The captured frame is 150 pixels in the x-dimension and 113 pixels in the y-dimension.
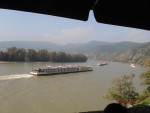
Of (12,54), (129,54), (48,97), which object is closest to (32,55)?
(12,54)

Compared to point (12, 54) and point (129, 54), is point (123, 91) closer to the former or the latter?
point (12, 54)

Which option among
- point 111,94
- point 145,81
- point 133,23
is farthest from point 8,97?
point 133,23

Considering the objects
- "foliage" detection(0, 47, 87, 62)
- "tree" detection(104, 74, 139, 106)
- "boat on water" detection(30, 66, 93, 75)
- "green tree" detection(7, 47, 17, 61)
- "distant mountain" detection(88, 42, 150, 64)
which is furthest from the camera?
"distant mountain" detection(88, 42, 150, 64)

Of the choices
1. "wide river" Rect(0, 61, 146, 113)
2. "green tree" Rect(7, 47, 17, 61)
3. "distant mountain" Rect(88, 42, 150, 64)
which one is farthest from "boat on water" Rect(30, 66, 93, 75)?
"distant mountain" Rect(88, 42, 150, 64)

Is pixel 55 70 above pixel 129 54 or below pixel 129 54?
below

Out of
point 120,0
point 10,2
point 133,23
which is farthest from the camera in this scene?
point 133,23

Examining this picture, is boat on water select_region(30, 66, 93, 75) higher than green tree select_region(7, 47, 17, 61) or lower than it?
lower

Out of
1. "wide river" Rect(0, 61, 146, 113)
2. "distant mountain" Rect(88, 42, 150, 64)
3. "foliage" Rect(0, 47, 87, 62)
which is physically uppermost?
"distant mountain" Rect(88, 42, 150, 64)

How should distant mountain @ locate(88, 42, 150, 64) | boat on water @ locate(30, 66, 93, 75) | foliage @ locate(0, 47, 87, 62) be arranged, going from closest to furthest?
boat on water @ locate(30, 66, 93, 75) → foliage @ locate(0, 47, 87, 62) → distant mountain @ locate(88, 42, 150, 64)

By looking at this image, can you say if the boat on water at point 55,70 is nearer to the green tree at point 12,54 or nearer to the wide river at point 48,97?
the wide river at point 48,97

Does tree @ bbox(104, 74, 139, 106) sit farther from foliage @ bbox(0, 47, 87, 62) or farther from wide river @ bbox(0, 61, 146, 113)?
foliage @ bbox(0, 47, 87, 62)

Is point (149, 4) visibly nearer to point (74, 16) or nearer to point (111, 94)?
point (74, 16)
